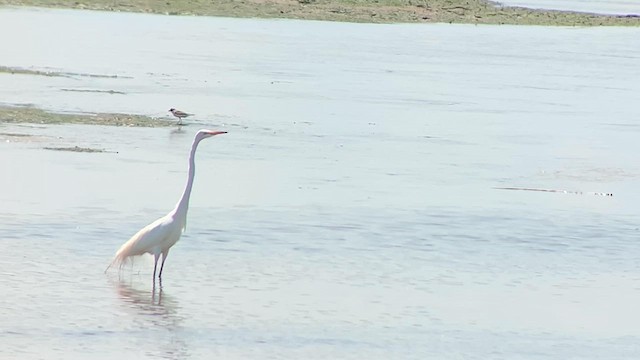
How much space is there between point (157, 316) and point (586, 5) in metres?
51.9

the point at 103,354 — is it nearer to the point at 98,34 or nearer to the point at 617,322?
the point at 617,322

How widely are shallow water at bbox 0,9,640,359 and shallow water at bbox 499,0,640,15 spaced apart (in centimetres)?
2607

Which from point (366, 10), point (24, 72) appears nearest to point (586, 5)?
point (366, 10)

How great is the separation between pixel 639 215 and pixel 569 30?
32307 mm

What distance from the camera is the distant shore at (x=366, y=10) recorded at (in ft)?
142

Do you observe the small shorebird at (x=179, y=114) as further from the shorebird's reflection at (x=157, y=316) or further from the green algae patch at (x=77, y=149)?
the shorebird's reflection at (x=157, y=316)

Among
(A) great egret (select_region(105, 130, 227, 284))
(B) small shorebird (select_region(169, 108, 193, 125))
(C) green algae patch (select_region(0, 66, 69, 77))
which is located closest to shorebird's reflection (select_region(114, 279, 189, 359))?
(A) great egret (select_region(105, 130, 227, 284))

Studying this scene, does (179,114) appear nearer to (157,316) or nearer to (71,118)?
(71,118)

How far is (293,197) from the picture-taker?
1562cm

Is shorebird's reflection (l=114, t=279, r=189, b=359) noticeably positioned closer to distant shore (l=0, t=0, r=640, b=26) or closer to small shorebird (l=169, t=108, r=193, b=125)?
small shorebird (l=169, t=108, r=193, b=125)

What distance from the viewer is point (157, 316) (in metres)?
10.4

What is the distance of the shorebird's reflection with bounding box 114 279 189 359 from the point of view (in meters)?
9.52

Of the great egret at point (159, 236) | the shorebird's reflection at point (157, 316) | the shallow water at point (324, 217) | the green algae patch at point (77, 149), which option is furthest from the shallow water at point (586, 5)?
the shorebird's reflection at point (157, 316)

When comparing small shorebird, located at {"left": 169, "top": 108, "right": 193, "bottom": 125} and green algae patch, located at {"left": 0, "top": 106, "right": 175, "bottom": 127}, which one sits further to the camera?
small shorebird, located at {"left": 169, "top": 108, "right": 193, "bottom": 125}
